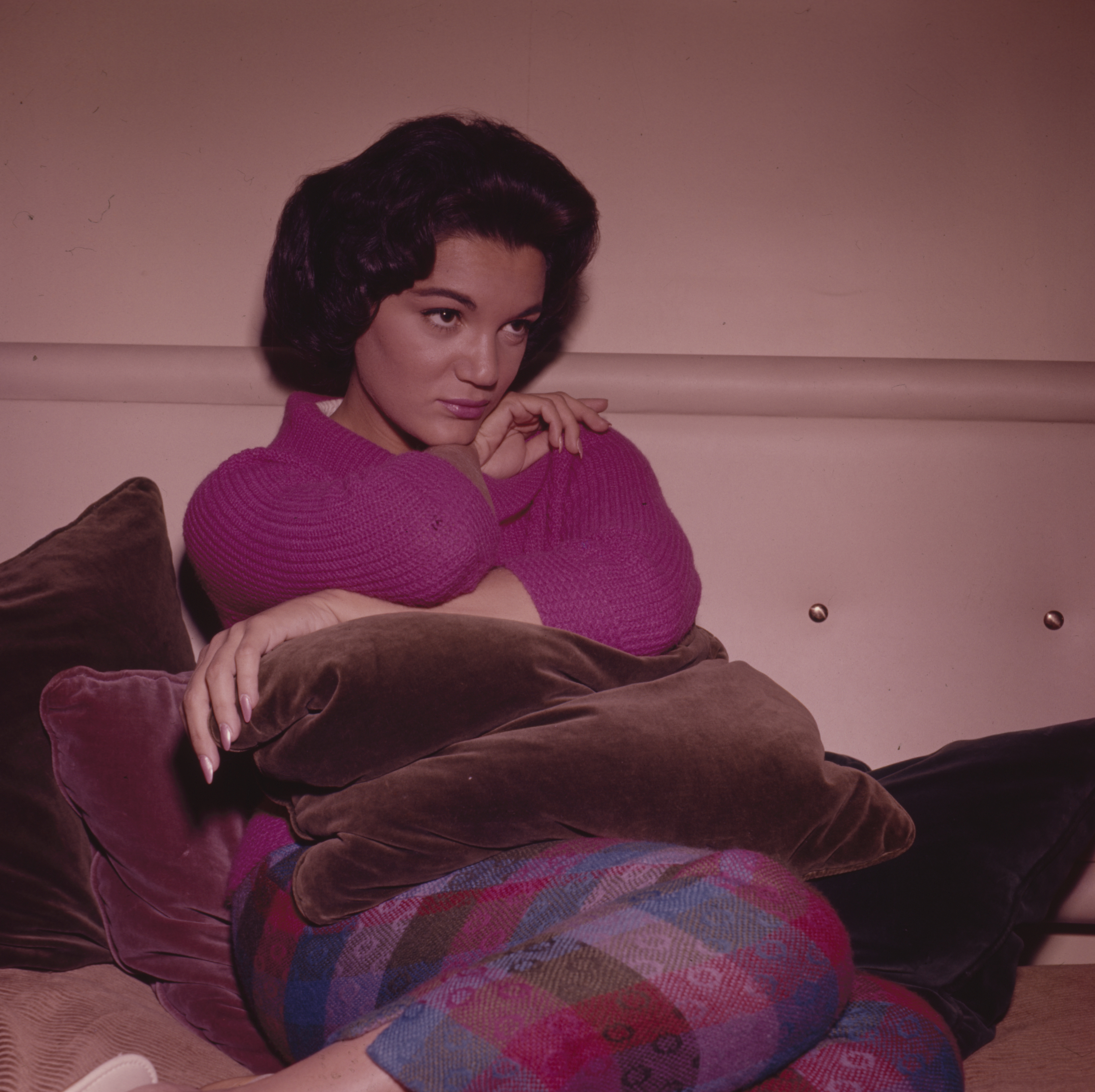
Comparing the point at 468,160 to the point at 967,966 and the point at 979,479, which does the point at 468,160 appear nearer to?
the point at 979,479

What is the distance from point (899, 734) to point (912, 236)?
0.77 metres

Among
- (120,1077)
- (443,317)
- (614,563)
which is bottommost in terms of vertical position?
(120,1077)

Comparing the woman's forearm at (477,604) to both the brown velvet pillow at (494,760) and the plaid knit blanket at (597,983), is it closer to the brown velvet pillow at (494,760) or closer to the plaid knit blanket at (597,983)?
the brown velvet pillow at (494,760)

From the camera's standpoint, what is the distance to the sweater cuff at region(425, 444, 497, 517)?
979 millimetres

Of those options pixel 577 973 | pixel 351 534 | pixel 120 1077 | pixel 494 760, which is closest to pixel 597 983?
pixel 577 973

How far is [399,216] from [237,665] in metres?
0.55

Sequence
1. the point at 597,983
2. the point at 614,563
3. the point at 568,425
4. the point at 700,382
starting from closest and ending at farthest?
the point at 597,983, the point at 614,563, the point at 568,425, the point at 700,382

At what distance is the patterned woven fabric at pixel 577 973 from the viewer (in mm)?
563

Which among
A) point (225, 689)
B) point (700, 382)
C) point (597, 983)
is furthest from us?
point (700, 382)

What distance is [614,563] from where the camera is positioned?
38.7 inches

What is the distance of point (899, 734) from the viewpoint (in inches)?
51.8

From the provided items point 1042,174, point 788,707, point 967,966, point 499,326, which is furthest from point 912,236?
point 967,966

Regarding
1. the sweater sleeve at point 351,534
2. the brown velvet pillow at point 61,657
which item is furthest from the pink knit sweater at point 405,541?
the brown velvet pillow at point 61,657

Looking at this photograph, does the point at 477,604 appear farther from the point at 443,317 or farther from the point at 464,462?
the point at 443,317
